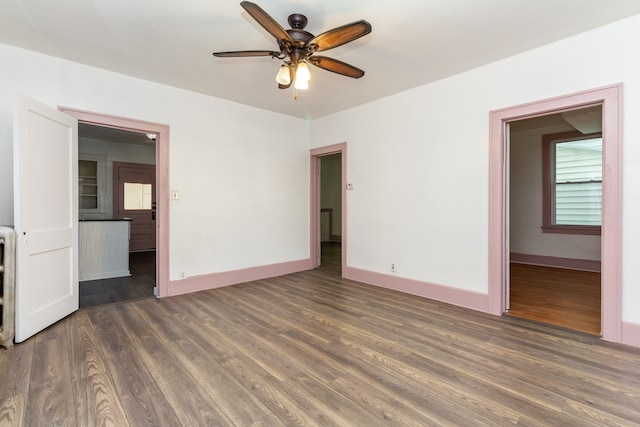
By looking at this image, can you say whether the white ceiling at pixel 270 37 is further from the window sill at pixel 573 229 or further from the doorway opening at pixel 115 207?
the window sill at pixel 573 229

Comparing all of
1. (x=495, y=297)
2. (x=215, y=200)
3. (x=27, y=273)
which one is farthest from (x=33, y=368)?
(x=495, y=297)

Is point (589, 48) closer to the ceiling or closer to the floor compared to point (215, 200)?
closer to the ceiling

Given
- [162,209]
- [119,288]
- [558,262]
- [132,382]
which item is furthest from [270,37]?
[558,262]

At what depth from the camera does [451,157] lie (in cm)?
365

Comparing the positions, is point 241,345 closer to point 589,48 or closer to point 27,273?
point 27,273

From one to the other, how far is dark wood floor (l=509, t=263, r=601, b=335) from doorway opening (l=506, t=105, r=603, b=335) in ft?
0.06

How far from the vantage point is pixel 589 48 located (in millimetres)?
2701

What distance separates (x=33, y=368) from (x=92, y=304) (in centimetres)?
158

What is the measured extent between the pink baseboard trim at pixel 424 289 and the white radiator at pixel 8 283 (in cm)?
378

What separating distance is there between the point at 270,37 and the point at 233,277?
3.20 m

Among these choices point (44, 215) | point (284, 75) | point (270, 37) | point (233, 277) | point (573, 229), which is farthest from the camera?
point (573, 229)

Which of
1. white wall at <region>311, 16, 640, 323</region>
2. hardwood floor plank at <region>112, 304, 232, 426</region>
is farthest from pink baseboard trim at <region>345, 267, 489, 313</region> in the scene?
hardwood floor plank at <region>112, 304, 232, 426</region>

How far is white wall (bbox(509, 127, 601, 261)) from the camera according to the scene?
19.3 ft

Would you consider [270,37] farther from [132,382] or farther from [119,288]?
[119,288]
